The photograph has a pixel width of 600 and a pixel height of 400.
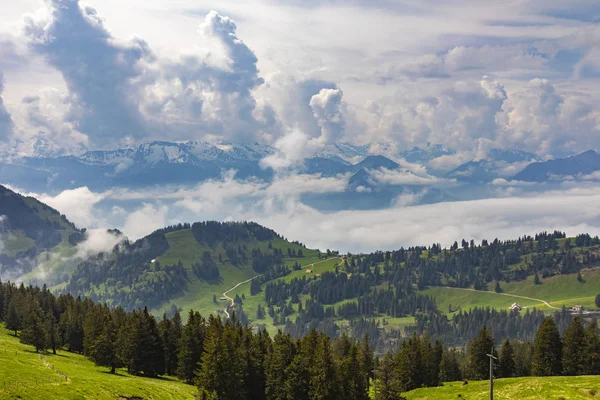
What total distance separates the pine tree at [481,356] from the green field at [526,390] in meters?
30.2

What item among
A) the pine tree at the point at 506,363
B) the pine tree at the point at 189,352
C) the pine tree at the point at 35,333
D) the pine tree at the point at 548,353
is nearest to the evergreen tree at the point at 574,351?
the pine tree at the point at 548,353

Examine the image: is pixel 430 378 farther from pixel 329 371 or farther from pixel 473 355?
pixel 329 371

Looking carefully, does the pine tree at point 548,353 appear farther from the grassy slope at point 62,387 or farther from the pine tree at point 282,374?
the grassy slope at point 62,387

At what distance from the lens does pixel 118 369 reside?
11969 centimetres

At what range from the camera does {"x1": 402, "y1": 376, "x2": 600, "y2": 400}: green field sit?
78312mm

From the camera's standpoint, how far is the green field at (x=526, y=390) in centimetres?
7831

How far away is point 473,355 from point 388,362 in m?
53.0

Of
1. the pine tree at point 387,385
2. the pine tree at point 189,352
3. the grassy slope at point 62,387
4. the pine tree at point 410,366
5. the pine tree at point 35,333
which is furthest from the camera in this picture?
the pine tree at point 410,366

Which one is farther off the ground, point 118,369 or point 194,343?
point 194,343

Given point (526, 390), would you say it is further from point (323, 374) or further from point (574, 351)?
point (574, 351)

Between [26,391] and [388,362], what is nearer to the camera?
[26,391]

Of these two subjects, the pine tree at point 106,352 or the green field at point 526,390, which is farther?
the pine tree at point 106,352

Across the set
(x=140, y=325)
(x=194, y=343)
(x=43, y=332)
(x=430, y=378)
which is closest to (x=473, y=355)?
(x=430, y=378)

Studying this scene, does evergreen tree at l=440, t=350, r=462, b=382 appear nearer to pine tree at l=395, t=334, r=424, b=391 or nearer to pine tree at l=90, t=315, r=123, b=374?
pine tree at l=395, t=334, r=424, b=391
